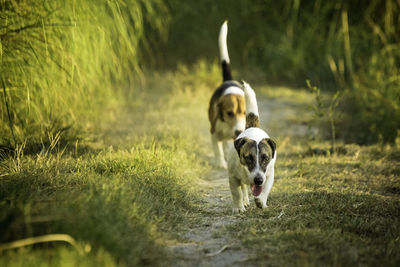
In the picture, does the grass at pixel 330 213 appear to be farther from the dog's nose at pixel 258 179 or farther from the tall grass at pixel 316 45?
the tall grass at pixel 316 45

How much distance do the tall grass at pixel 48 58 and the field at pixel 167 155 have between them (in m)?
0.02

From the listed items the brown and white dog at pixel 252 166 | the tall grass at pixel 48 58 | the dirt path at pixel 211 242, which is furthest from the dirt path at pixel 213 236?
the tall grass at pixel 48 58

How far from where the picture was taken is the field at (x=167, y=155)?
2.88 meters

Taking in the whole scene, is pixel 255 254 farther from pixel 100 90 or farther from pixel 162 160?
pixel 100 90

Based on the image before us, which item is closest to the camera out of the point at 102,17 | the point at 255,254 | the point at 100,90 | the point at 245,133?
the point at 255,254

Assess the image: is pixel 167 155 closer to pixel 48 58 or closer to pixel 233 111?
pixel 233 111

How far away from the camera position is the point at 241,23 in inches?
494

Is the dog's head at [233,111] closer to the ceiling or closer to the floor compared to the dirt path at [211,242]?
closer to the ceiling

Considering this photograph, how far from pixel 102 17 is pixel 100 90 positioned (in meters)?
1.56

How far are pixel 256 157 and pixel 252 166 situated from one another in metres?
0.09

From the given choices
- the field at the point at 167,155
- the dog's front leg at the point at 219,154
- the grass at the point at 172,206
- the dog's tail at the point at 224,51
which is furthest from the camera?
the dog's tail at the point at 224,51

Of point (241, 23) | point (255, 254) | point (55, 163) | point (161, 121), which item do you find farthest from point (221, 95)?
point (241, 23)

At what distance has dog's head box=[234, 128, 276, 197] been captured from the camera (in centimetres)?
380

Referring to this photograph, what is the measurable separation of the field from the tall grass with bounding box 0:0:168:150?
0.02 metres
